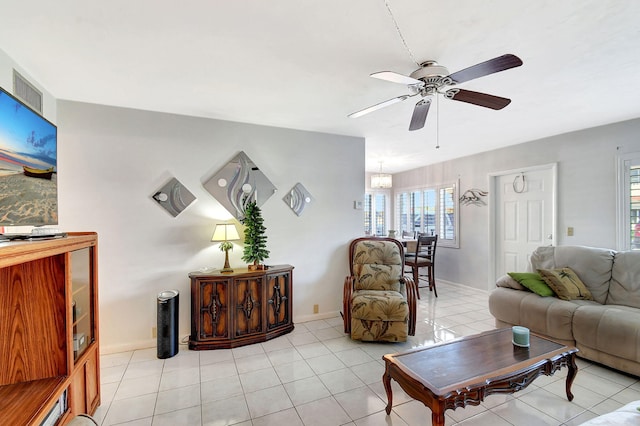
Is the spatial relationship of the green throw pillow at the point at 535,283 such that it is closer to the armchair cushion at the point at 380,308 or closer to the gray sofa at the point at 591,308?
the gray sofa at the point at 591,308

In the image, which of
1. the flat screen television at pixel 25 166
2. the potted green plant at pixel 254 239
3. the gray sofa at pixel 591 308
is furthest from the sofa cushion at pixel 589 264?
the flat screen television at pixel 25 166

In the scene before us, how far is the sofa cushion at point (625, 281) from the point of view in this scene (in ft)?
9.04

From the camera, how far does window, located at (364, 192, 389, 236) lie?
697cm

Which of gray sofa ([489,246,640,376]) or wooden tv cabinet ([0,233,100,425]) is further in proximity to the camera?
gray sofa ([489,246,640,376])

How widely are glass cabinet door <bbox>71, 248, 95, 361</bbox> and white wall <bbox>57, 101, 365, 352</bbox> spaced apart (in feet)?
3.56

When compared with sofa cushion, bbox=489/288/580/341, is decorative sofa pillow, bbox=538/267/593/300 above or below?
above

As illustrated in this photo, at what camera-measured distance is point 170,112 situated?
313 centimetres

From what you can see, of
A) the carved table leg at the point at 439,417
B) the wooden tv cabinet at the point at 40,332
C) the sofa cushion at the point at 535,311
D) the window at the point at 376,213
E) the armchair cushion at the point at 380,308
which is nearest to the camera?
the wooden tv cabinet at the point at 40,332

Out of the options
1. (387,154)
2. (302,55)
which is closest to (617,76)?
(302,55)

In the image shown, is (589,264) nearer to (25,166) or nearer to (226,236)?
(226,236)

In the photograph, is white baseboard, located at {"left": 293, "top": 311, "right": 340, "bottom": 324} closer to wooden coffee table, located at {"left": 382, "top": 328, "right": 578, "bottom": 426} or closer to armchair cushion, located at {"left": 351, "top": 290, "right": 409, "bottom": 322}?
armchair cushion, located at {"left": 351, "top": 290, "right": 409, "bottom": 322}

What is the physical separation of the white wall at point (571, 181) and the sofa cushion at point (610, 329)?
1.37 meters

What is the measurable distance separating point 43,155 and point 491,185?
5.65 meters

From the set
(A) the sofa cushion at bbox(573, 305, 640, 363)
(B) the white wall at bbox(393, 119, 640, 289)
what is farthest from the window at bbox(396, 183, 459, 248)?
(A) the sofa cushion at bbox(573, 305, 640, 363)
